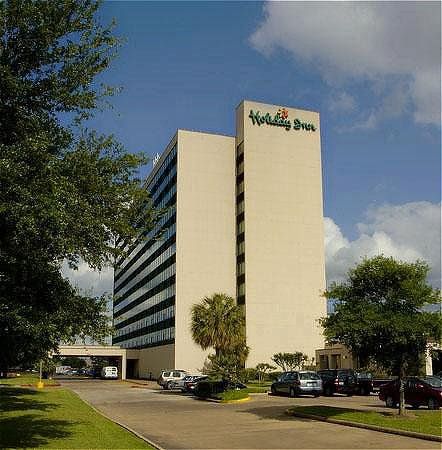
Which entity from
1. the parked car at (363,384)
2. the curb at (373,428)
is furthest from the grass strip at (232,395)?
the curb at (373,428)

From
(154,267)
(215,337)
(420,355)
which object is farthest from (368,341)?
(154,267)

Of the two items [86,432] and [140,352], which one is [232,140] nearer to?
[140,352]

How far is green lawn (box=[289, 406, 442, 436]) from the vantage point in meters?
17.9

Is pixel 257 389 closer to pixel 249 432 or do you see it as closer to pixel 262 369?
pixel 262 369

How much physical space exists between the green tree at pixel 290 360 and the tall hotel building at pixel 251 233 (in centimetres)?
549

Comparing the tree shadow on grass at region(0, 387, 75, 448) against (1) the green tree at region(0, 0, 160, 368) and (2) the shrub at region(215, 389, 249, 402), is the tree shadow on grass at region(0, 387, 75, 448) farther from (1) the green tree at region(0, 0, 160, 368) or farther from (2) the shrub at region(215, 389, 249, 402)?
(2) the shrub at region(215, 389, 249, 402)

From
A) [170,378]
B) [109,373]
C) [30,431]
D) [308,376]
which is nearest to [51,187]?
[30,431]

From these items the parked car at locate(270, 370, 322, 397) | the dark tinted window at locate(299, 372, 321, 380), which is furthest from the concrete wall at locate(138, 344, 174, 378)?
the dark tinted window at locate(299, 372, 321, 380)

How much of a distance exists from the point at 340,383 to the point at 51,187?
30.1 meters

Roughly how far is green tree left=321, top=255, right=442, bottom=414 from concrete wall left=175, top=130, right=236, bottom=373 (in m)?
52.2

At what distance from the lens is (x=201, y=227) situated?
7756 cm

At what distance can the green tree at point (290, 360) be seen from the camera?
65812 mm

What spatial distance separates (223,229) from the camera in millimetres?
78750

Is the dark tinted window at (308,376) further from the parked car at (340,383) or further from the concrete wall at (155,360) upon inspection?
the concrete wall at (155,360)
